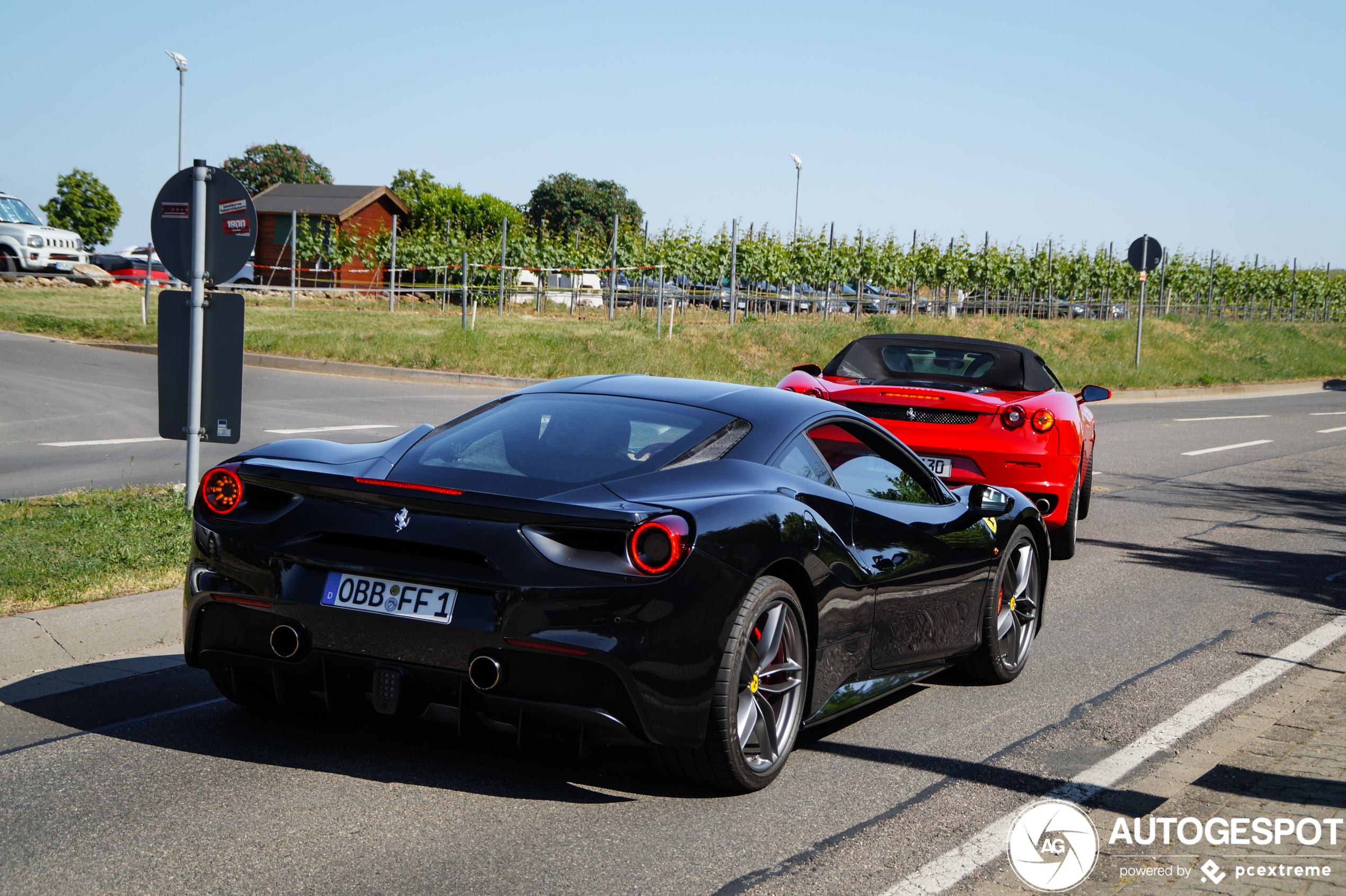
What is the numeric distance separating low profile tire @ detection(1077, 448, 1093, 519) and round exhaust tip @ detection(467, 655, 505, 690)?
735 centimetres

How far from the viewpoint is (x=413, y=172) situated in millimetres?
109188

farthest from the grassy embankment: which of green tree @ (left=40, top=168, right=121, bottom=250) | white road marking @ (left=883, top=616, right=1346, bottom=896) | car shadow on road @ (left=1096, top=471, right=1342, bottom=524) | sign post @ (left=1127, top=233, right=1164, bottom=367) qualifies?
green tree @ (left=40, top=168, right=121, bottom=250)

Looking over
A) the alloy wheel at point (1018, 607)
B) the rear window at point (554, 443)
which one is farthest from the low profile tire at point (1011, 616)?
the rear window at point (554, 443)

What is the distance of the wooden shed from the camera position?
5316 centimetres

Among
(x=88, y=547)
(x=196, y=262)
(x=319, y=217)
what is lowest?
(x=88, y=547)

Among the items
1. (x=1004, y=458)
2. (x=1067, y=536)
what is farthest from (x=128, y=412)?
(x=1067, y=536)

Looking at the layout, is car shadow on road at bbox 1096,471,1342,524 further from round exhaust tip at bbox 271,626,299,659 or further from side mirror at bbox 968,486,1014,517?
round exhaust tip at bbox 271,626,299,659

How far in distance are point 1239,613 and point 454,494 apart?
5.44 m

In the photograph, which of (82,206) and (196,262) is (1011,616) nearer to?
(196,262)

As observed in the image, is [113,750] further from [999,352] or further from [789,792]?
[999,352]

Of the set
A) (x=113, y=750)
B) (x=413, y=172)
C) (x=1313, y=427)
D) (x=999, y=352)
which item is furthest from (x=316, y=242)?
(x=413, y=172)

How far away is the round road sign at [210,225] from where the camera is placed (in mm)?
7383

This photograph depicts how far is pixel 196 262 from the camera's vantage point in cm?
739

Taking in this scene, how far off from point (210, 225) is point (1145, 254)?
24.5m
